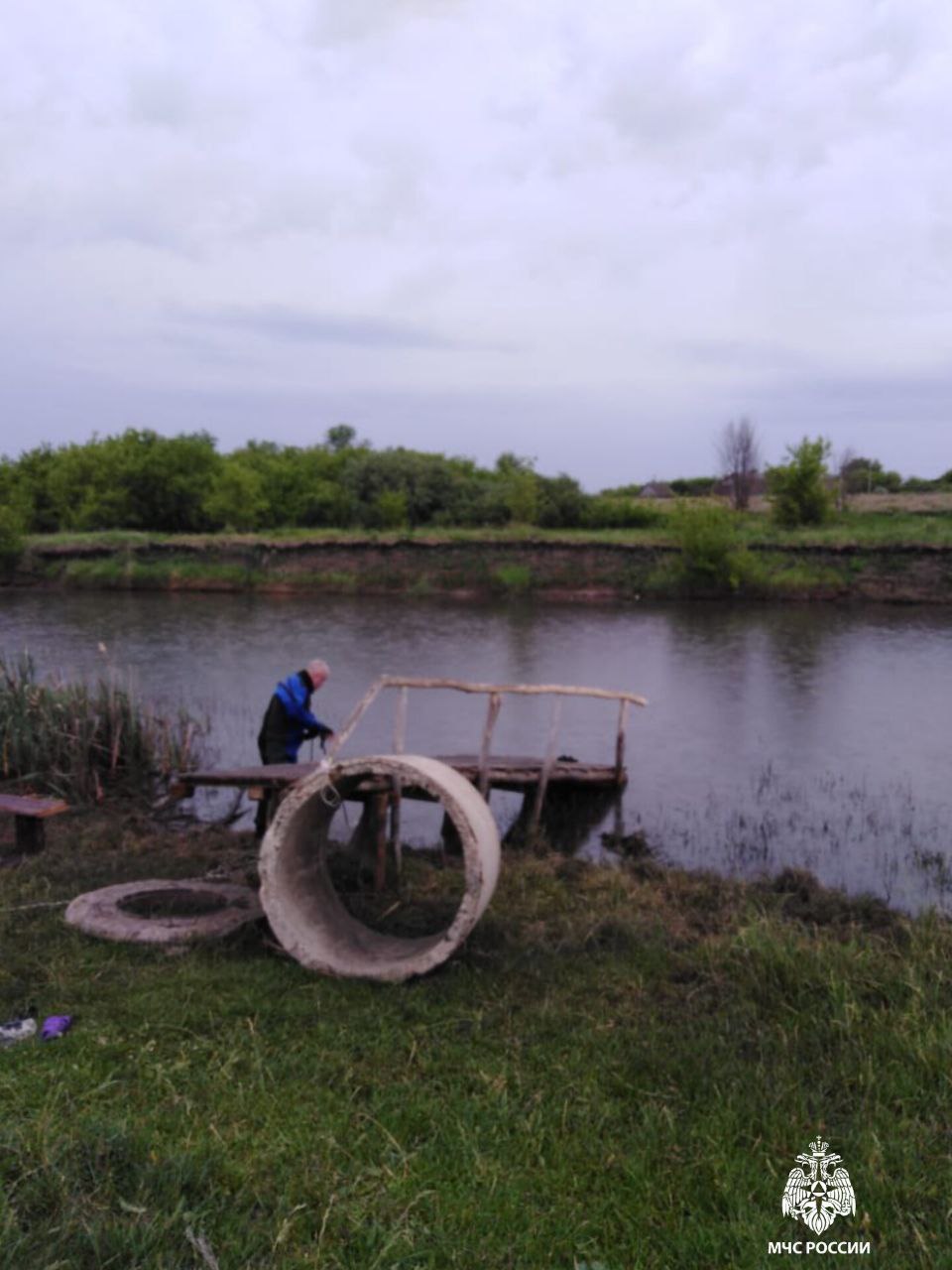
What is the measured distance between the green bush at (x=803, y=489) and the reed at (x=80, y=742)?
32.3 metres

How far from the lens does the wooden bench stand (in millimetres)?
8328

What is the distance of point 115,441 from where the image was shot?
188 feet

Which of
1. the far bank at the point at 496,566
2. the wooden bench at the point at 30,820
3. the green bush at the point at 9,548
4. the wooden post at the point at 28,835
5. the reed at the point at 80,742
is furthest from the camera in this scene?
the green bush at the point at 9,548

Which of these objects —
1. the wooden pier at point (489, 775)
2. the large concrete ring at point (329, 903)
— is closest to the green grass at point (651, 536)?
the wooden pier at point (489, 775)

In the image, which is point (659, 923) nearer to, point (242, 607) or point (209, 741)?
point (209, 741)

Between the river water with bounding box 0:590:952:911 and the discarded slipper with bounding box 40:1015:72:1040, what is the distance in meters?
6.19

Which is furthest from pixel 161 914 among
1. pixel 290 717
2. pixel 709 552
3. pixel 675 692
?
pixel 709 552

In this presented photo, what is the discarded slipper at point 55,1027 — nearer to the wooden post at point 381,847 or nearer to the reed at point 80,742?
the wooden post at point 381,847

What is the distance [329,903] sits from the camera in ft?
21.7

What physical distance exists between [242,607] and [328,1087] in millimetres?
30922

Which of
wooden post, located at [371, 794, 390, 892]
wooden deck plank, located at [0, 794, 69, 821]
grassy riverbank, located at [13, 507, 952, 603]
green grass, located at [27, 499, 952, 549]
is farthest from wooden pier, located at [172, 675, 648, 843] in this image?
green grass, located at [27, 499, 952, 549]

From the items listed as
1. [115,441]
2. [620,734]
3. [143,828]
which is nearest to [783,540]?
[620,734]

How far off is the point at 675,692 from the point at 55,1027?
15.4 metres

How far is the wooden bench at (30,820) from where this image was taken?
8.33m
